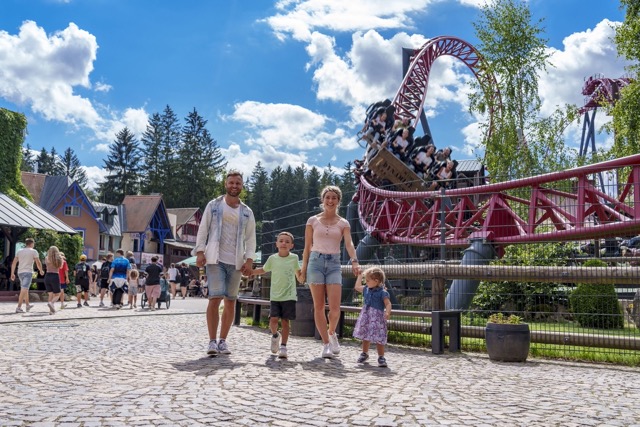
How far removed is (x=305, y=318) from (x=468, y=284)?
350 cm

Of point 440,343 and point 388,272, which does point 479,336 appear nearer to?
point 440,343

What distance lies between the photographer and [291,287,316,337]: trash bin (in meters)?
10.2

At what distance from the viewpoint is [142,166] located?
84.0 m

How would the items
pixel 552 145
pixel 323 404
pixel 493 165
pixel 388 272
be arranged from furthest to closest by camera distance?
pixel 552 145 < pixel 493 165 < pixel 388 272 < pixel 323 404

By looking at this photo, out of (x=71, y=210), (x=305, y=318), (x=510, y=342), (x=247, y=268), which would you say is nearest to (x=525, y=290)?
(x=305, y=318)

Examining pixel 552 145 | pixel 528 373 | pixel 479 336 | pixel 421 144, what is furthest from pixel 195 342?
pixel 552 145

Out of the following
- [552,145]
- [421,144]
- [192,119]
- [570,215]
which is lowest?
[570,215]

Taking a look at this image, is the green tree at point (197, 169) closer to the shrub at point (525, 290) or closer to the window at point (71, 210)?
the window at point (71, 210)

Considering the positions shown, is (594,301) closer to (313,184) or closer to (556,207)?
(556,207)

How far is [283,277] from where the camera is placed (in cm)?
777

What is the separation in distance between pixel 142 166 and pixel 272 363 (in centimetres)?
8112

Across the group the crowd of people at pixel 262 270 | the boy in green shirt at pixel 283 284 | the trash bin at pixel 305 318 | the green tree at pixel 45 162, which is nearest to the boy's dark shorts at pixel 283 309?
the boy in green shirt at pixel 283 284

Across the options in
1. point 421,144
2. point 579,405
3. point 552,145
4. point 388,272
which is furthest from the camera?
point 552,145

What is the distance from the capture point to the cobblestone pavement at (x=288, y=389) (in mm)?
4055
